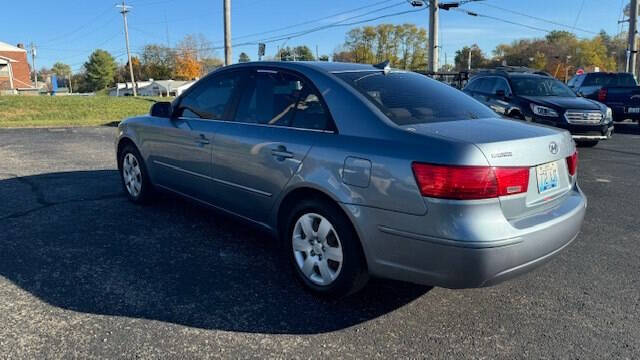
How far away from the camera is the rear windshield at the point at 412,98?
310 centimetres

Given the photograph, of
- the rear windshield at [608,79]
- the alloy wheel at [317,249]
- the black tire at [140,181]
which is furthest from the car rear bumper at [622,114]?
the alloy wheel at [317,249]

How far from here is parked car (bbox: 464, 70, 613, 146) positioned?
30.9 ft

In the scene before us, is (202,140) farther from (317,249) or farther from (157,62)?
(157,62)

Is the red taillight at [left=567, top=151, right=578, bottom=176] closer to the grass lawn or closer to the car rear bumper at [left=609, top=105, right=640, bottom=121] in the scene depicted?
the car rear bumper at [left=609, top=105, right=640, bottom=121]

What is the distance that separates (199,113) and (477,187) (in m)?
2.80

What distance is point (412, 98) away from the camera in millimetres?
3357

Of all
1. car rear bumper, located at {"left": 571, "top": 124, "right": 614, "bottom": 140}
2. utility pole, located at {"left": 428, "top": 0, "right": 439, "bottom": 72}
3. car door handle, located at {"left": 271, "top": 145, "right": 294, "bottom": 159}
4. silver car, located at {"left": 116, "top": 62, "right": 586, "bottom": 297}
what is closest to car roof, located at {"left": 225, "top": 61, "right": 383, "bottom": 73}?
silver car, located at {"left": 116, "top": 62, "right": 586, "bottom": 297}

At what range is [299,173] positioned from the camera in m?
3.19

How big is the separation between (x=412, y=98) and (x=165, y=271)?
2219mm

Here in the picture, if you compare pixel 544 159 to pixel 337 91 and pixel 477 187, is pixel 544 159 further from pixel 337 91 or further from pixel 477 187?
pixel 337 91

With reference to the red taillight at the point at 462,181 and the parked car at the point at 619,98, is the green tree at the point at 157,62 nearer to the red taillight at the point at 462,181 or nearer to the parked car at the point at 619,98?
the parked car at the point at 619,98

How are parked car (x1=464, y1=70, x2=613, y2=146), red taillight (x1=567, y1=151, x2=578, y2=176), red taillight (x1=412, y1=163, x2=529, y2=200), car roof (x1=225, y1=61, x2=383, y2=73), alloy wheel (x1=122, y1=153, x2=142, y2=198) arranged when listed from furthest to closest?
parked car (x1=464, y1=70, x2=613, y2=146) → alloy wheel (x1=122, y1=153, x2=142, y2=198) → car roof (x1=225, y1=61, x2=383, y2=73) → red taillight (x1=567, y1=151, x2=578, y2=176) → red taillight (x1=412, y1=163, x2=529, y2=200)

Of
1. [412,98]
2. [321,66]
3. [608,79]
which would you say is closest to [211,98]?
[321,66]

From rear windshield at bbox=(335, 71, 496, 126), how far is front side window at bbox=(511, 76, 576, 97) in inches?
289
